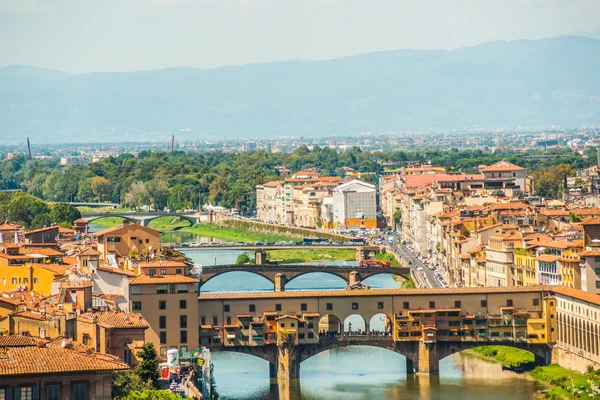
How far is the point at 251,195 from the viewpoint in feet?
404

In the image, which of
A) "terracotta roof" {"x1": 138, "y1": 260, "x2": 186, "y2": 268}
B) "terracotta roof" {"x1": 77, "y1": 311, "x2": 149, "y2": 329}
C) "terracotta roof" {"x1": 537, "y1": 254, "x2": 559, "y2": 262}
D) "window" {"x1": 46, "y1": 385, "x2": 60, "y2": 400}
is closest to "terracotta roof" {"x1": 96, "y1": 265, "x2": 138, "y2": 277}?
"terracotta roof" {"x1": 138, "y1": 260, "x2": 186, "y2": 268}

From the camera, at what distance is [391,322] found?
41.5 m

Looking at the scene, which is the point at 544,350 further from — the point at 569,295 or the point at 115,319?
the point at 115,319

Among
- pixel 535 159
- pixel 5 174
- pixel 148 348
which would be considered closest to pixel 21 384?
pixel 148 348

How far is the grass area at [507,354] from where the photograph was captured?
42094 millimetres

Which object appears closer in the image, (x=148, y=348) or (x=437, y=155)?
(x=148, y=348)

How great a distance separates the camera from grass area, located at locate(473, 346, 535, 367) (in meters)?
42.1

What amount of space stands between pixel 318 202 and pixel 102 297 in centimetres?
6755

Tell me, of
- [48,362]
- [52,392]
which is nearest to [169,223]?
[48,362]

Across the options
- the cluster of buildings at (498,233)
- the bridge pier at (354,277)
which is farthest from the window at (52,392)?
the bridge pier at (354,277)

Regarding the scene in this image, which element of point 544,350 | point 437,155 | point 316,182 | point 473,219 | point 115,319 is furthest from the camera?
point 437,155

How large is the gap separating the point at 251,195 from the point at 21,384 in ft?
348

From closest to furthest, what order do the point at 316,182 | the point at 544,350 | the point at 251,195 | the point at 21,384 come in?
the point at 21,384 < the point at 544,350 < the point at 316,182 < the point at 251,195

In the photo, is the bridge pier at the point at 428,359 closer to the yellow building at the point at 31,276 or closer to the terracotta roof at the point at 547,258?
the terracotta roof at the point at 547,258
